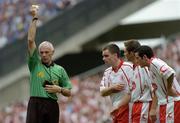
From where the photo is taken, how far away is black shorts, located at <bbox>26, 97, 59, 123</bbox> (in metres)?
13.7

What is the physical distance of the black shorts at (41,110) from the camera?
13664mm

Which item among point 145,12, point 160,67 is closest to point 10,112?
point 145,12

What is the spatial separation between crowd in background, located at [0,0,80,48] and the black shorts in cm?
1225

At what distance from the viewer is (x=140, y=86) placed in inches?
542

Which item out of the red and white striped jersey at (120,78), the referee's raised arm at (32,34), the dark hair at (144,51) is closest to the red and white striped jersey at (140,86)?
the red and white striped jersey at (120,78)

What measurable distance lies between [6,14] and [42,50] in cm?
1406

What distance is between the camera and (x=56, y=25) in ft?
85.3

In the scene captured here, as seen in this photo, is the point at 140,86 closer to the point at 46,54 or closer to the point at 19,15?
the point at 46,54

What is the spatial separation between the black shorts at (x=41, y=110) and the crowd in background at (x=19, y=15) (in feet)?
40.2

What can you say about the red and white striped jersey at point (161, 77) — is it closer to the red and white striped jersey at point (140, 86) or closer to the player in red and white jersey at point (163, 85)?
the player in red and white jersey at point (163, 85)

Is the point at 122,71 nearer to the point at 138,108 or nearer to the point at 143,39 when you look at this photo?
the point at 138,108

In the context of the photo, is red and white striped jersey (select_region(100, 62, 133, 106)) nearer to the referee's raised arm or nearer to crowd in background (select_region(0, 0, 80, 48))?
the referee's raised arm

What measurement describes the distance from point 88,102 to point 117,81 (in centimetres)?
896

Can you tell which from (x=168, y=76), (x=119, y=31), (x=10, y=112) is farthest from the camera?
(x=119, y=31)
